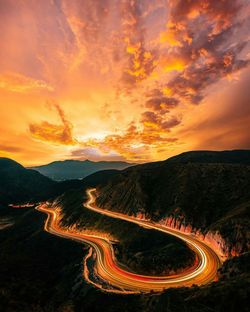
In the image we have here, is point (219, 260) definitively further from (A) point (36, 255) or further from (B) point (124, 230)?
(A) point (36, 255)

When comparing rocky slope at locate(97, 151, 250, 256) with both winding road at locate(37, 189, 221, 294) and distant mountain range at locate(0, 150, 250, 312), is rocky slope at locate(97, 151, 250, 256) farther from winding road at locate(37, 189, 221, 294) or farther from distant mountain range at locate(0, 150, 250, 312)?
winding road at locate(37, 189, 221, 294)

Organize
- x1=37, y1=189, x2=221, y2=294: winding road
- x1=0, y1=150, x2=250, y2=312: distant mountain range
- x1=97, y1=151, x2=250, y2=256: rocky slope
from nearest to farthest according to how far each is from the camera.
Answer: x1=0, y1=150, x2=250, y2=312: distant mountain range → x1=37, y1=189, x2=221, y2=294: winding road → x1=97, y1=151, x2=250, y2=256: rocky slope

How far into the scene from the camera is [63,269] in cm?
8631

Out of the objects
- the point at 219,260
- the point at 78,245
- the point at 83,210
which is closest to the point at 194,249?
the point at 219,260

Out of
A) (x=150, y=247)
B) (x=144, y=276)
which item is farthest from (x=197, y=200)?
(x=144, y=276)

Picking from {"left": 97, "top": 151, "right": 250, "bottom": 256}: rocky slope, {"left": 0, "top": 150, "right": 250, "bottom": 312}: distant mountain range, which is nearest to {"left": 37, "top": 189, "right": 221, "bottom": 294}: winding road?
{"left": 0, "top": 150, "right": 250, "bottom": 312}: distant mountain range

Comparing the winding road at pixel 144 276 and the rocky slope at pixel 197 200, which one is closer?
the winding road at pixel 144 276

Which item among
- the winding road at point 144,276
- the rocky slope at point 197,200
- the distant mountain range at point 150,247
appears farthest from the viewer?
the rocky slope at point 197,200

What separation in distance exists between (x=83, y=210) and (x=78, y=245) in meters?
50.6

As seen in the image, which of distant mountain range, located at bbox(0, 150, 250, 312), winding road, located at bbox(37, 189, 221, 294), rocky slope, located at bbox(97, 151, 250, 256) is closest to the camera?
distant mountain range, located at bbox(0, 150, 250, 312)

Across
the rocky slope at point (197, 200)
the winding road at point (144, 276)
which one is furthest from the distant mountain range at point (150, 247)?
the winding road at point (144, 276)

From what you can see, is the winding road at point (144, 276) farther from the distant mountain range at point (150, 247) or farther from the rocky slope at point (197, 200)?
the rocky slope at point (197, 200)

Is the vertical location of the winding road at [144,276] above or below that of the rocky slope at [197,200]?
below

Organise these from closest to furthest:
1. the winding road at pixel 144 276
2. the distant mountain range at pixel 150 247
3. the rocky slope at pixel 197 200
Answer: the distant mountain range at pixel 150 247, the winding road at pixel 144 276, the rocky slope at pixel 197 200
